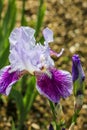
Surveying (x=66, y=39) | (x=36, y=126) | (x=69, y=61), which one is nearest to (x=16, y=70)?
(x=36, y=126)

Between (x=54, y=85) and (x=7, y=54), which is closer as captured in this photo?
(x=54, y=85)

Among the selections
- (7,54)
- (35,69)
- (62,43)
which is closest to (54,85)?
(35,69)

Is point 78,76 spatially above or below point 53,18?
above

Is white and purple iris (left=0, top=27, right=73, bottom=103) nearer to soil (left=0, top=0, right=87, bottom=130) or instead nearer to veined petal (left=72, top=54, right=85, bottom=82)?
veined petal (left=72, top=54, right=85, bottom=82)

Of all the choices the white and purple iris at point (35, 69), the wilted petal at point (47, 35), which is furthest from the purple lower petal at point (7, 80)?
the wilted petal at point (47, 35)

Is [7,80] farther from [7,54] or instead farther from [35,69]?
[7,54]

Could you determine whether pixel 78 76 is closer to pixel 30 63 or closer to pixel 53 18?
pixel 30 63
